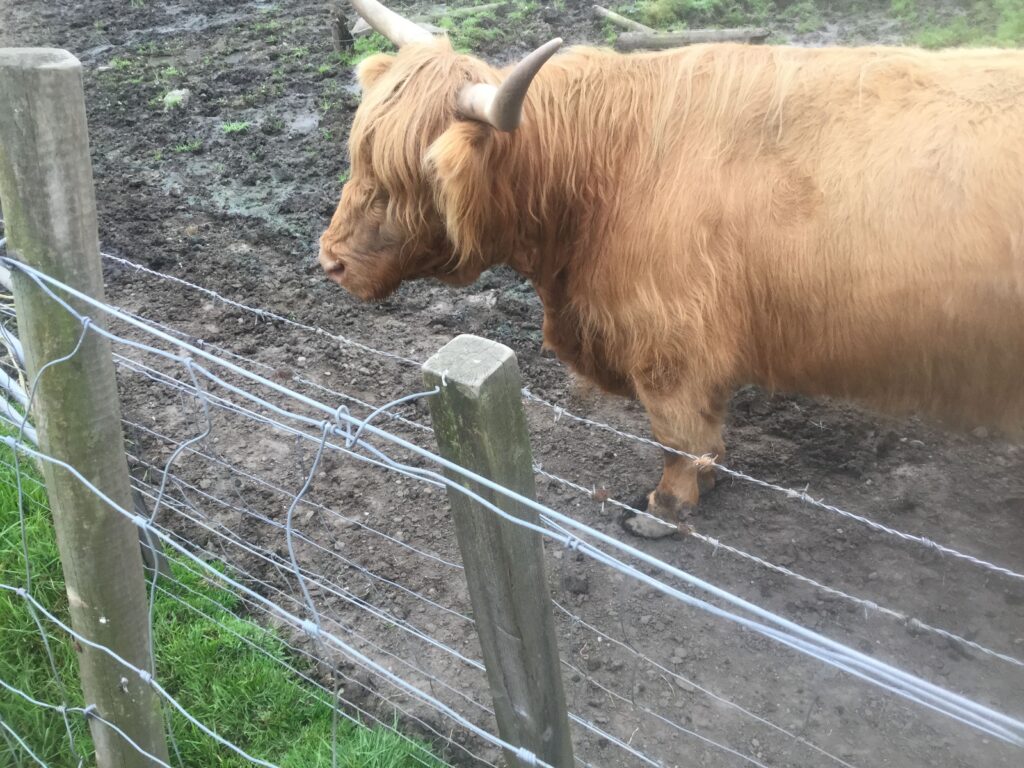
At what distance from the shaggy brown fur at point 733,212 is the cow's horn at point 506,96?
0.29ft

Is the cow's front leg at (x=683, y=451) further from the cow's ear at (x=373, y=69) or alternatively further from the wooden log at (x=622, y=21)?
the wooden log at (x=622, y=21)

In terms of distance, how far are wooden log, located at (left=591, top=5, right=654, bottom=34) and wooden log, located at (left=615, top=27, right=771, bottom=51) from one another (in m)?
0.15

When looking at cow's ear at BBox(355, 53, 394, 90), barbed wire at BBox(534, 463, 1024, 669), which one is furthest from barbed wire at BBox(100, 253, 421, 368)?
cow's ear at BBox(355, 53, 394, 90)

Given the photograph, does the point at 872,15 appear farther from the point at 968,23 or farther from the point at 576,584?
the point at 576,584

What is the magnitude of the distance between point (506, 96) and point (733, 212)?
0.85 m

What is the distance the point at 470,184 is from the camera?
9.59 ft

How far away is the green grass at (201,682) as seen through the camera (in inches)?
105

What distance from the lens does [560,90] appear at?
10.3 ft

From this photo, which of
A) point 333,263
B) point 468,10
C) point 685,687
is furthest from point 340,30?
point 685,687

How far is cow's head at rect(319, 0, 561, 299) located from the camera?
9.37 feet

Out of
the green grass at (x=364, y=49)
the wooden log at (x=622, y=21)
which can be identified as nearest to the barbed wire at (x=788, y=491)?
the green grass at (x=364, y=49)

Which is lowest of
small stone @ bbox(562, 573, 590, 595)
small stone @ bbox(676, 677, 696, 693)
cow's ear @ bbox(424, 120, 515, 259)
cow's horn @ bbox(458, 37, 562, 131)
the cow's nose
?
small stone @ bbox(676, 677, 696, 693)

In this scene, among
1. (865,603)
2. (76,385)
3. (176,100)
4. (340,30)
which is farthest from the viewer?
(340,30)

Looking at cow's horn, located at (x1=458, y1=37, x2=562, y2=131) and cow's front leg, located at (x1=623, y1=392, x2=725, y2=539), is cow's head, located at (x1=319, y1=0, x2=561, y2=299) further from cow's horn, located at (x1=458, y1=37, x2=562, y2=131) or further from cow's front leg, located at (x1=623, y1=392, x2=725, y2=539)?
cow's front leg, located at (x1=623, y1=392, x2=725, y2=539)
